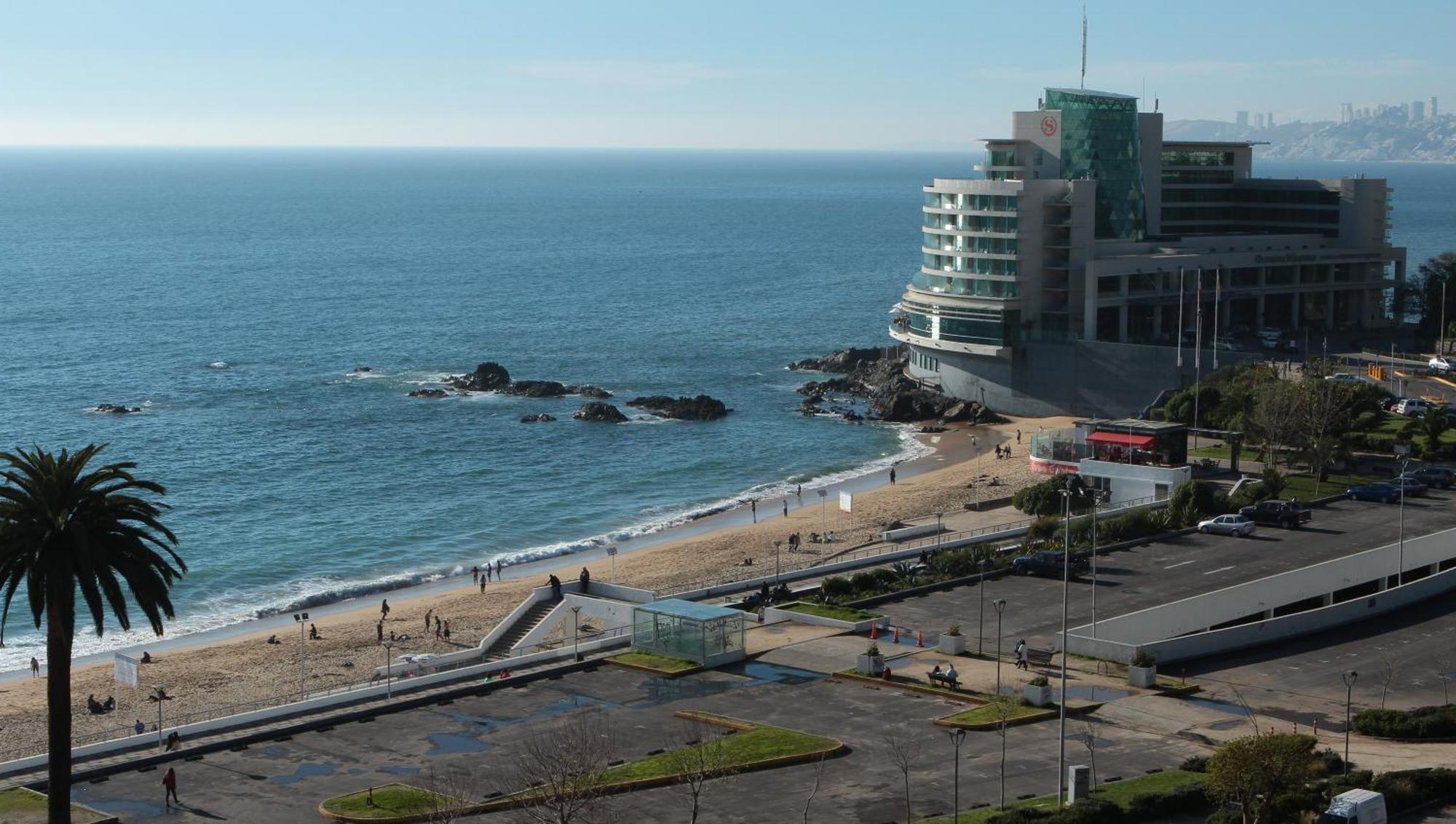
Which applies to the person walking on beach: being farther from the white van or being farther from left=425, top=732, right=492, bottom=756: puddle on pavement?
the white van

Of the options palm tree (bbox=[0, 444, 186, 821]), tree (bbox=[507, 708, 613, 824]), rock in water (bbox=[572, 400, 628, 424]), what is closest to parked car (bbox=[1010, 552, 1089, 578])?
tree (bbox=[507, 708, 613, 824])

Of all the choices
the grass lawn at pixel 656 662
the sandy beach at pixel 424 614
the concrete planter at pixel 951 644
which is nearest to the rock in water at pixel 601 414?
the sandy beach at pixel 424 614

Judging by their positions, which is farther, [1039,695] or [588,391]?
[588,391]

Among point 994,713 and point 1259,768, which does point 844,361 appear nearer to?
point 994,713

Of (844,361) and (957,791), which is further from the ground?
(957,791)

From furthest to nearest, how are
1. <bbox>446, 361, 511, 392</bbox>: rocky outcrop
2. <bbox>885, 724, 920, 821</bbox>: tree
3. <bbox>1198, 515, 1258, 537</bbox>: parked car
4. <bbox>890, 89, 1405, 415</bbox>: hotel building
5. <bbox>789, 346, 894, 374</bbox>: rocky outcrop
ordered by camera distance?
<bbox>789, 346, 894, 374</bbox>: rocky outcrop → <bbox>446, 361, 511, 392</bbox>: rocky outcrop → <bbox>890, 89, 1405, 415</bbox>: hotel building → <bbox>1198, 515, 1258, 537</bbox>: parked car → <bbox>885, 724, 920, 821</bbox>: tree

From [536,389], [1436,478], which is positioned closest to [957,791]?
[1436,478]
